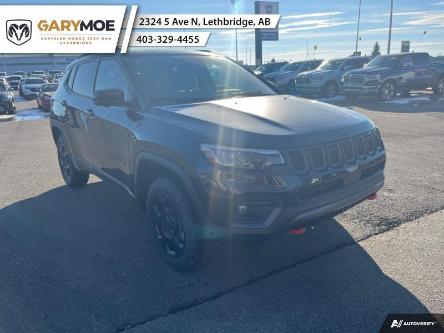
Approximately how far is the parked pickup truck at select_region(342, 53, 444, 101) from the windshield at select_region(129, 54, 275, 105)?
44.0 ft

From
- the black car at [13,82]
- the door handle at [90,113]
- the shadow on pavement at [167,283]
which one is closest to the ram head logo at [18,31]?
the door handle at [90,113]

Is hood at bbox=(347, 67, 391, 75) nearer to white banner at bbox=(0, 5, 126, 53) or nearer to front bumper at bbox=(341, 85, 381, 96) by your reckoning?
front bumper at bbox=(341, 85, 381, 96)

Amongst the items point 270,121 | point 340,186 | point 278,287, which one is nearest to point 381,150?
point 340,186

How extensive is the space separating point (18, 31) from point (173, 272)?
2063 centimetres

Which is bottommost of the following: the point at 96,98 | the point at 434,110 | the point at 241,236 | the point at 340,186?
the point at 434,110

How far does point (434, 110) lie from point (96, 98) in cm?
1338

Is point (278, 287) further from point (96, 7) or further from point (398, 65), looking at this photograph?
point (398, 65)

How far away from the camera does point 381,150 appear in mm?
3543

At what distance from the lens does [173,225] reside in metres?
3.38

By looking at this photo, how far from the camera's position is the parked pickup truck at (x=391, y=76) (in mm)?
16391

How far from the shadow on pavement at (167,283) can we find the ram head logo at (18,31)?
16.6 metres

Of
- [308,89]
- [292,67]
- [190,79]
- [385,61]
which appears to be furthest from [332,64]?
[190,79]

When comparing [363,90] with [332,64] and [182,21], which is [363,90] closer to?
[332,64]

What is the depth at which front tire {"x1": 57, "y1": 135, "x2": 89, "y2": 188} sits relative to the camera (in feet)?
18.5
